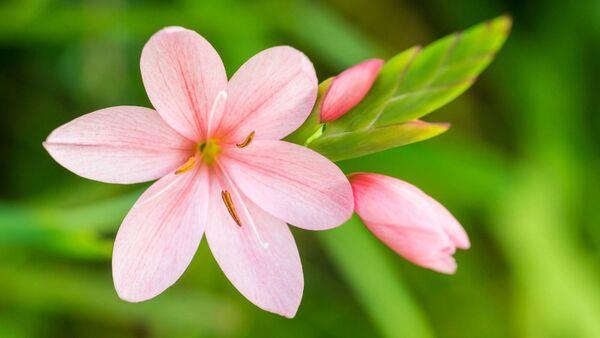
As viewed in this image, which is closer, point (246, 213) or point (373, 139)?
point (373, 139)

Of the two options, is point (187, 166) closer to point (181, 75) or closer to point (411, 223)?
point (181, 75)

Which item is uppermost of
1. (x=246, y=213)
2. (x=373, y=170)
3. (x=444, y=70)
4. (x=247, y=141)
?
(x=444, y=70)

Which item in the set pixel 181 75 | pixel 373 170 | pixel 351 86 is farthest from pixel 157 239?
pixel 373 170

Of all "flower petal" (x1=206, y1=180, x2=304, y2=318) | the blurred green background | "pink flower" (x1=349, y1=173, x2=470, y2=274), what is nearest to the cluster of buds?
"pink flower" (x1=349, y1=173, x2=470, y2=274)

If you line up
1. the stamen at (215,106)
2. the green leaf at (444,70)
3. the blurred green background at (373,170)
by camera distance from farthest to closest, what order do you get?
the blurred green background at (373,170) → the stamen at (215,106) → the green leaf at (444,70)

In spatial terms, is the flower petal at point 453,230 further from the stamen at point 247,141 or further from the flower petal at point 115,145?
the flower petal at point 115,145

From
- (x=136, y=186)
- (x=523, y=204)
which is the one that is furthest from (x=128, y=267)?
(x=523, y=204)

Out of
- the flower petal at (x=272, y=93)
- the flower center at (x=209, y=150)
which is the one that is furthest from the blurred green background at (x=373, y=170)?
the flower petal at (x=272, y=93)
